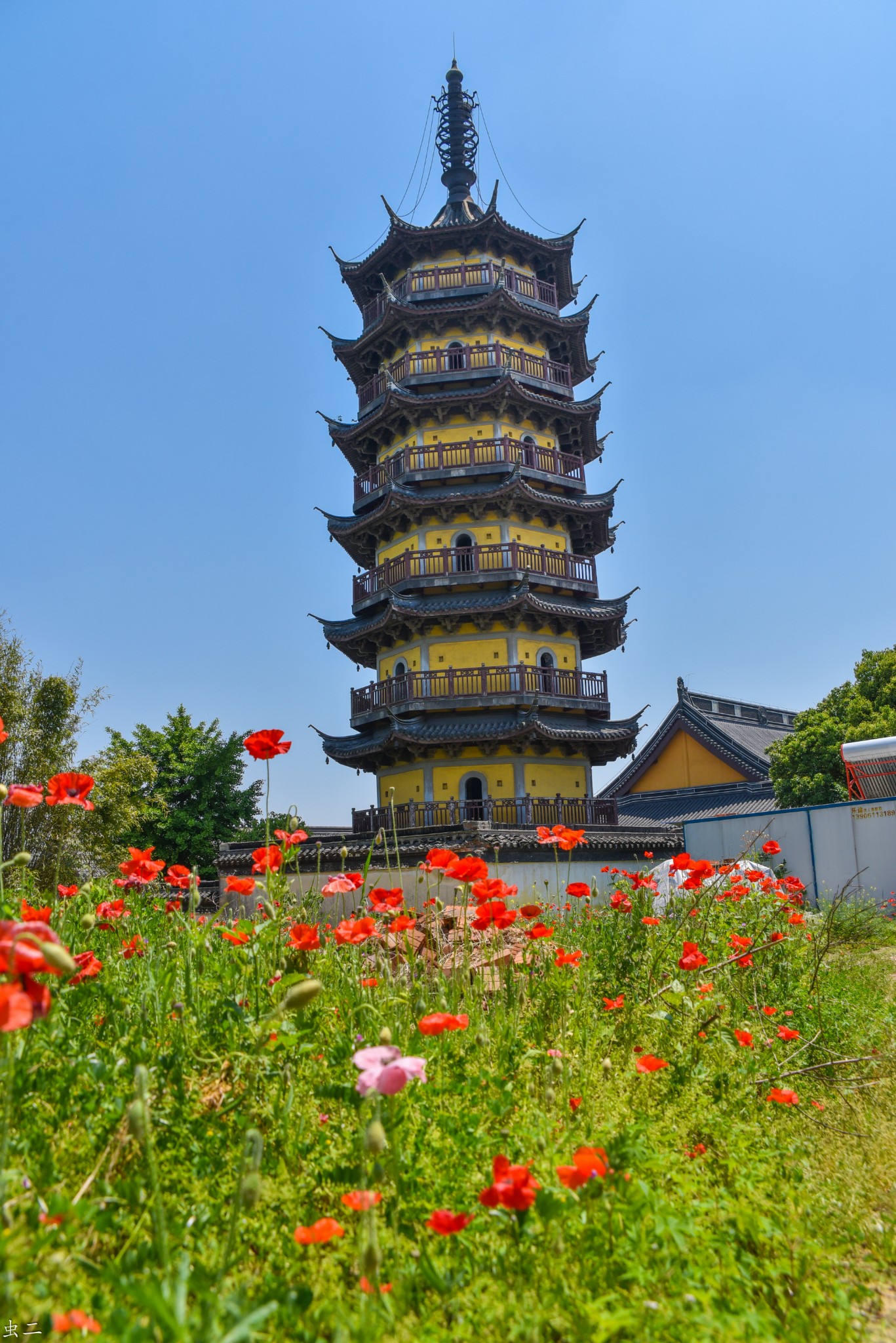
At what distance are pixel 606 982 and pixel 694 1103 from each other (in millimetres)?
1347

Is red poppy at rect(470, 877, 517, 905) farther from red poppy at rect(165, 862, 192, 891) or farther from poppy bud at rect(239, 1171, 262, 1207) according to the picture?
poppy bud at rect(239, 1171, 262, 1207)

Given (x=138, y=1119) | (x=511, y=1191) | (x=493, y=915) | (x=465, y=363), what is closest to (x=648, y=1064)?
(x=493, y=915)

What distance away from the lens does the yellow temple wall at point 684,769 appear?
2494 centimetres

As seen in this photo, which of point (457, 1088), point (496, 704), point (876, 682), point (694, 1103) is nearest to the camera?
point (457, 1088)

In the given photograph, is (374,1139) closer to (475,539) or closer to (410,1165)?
(410,1165)

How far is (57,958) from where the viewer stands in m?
1.37

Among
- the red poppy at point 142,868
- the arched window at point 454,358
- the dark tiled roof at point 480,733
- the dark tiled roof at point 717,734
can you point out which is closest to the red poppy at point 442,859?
the red poppy at point 142,868

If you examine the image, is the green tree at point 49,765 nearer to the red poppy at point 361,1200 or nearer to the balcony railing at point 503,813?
the balcony railing at point 503,813

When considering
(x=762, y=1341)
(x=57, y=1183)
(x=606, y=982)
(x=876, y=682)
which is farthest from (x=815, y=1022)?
(x=876, y=682)

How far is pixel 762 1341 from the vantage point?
1.79m

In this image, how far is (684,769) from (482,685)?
1037 cm

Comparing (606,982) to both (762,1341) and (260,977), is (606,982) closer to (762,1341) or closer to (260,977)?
(260,977)

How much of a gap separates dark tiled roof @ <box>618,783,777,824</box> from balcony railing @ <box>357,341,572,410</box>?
12.3m

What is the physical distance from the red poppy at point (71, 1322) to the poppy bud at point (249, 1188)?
1.00 feet
